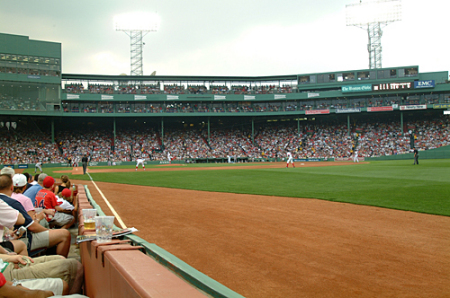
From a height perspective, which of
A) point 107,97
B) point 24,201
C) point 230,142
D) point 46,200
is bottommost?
point 46,200

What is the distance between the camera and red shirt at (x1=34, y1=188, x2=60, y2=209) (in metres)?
6.83

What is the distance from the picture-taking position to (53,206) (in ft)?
22.6

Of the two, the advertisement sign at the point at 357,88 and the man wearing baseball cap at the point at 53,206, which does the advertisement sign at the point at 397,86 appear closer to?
the advertisement sign at the point at 357,88

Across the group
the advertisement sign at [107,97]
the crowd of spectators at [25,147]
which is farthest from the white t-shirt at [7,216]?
the advertisement sign at [107,97]

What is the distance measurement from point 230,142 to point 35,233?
54.1m

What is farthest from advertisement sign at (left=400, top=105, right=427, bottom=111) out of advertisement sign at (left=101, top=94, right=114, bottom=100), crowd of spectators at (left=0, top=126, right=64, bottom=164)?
crowd of spectators at (left=0, top=126, right=64, bottom=164)

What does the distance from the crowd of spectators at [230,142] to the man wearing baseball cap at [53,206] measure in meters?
44.7

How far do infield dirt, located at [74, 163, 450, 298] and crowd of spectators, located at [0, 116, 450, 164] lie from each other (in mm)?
44730

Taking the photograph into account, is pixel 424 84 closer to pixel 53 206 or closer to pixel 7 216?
pixel 53 206

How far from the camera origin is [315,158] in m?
52.8

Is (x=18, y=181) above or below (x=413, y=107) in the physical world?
below

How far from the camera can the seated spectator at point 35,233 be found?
4598mm

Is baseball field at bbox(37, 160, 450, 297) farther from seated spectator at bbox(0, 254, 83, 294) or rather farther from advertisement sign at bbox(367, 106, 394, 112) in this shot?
advertisement sign at bbox(367, 106, 394, 112)

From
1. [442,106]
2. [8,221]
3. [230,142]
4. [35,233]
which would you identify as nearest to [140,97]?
[230,142]
